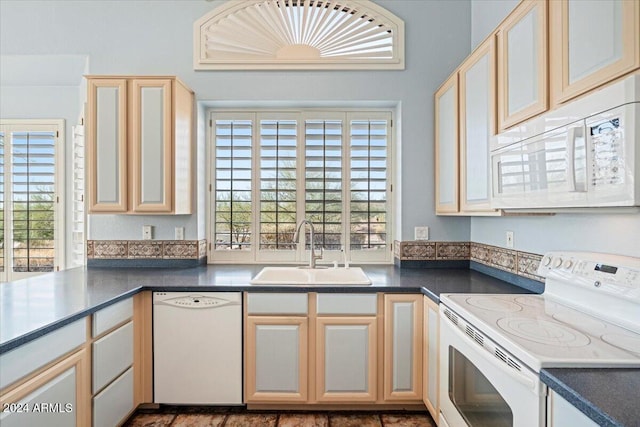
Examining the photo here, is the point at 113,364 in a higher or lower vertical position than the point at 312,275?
lower

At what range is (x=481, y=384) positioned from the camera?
4.33 feet

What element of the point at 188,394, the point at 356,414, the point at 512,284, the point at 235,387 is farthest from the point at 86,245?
the point at 512,284

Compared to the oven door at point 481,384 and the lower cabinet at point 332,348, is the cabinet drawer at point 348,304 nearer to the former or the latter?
Result: the lower cabinet at point 332,348

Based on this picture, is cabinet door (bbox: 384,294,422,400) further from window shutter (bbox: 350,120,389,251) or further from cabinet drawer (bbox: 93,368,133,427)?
cabinet drawer (bbox: 93,368,133,427)

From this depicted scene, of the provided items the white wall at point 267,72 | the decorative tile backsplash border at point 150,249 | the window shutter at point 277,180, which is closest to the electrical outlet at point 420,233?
the white wall at point 267,72

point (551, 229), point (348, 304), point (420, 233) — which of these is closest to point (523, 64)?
point (551, 229)

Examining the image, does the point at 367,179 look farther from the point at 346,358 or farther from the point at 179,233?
the point at 179,233

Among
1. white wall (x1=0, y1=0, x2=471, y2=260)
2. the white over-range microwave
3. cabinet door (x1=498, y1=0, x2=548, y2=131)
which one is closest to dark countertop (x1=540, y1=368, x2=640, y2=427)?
the white over-range microwave

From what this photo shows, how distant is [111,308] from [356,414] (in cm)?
152

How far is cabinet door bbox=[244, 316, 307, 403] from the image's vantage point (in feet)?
6.73

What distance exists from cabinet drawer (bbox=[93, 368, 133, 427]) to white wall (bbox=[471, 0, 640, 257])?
2.35 meters

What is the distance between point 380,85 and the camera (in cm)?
266

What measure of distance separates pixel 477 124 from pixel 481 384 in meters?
1.31

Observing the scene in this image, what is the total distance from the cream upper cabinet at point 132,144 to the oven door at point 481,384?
6.16 ft
